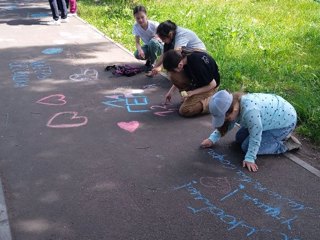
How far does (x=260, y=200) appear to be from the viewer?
10.3ft

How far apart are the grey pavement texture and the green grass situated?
3.61 ft

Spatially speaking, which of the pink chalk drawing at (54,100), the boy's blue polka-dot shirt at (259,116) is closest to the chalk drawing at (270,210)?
the boy's blue polka-dot shirt at (259,116)

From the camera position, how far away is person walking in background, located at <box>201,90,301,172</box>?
3.41 m

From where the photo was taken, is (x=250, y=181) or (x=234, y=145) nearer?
(x=250, y=181)

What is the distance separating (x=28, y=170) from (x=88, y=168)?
0.53 m

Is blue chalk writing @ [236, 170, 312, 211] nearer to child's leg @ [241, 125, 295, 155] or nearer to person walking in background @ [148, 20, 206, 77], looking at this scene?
child's leg @ [241, 125, 295, 155]

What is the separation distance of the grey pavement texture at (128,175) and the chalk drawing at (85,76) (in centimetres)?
19

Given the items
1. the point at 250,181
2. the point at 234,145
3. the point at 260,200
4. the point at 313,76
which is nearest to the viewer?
the point at 260,200

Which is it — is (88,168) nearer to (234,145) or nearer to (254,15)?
(234,145)

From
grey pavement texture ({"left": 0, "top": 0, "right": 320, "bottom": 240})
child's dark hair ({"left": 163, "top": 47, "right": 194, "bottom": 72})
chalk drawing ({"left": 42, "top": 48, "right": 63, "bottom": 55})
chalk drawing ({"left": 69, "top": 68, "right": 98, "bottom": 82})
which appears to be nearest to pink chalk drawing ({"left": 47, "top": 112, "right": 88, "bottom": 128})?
grey pavement texture ({"left": 0, "top": 0, "right": 320, "bottom": 240})

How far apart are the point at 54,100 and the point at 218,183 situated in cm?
261

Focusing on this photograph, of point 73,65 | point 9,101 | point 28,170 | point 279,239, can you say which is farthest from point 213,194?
point 73,65

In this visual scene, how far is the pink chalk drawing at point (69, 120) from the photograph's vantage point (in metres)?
4.39

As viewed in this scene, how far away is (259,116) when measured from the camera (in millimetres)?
3441
